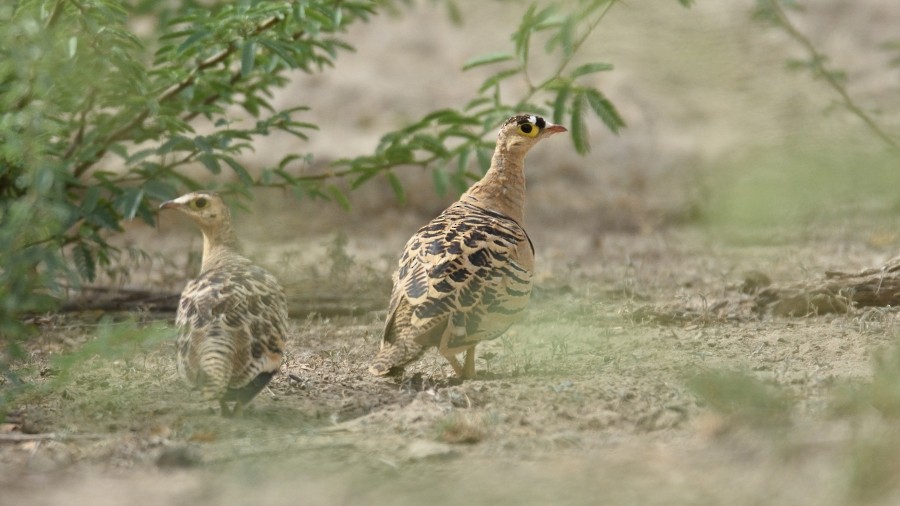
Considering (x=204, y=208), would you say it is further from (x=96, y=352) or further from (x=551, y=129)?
(x=551, y=129)

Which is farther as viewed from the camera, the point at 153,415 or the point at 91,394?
the point at 91,394

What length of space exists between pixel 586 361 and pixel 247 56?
235 centimetres

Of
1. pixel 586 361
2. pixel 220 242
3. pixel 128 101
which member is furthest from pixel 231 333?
pixel 128 101

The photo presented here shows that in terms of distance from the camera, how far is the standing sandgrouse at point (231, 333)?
465 cm

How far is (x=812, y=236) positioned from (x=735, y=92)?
2.37 metres

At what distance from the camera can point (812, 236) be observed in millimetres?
8656

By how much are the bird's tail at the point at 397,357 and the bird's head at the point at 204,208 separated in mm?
1145

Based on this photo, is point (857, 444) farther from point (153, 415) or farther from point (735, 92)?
point (735, 92)

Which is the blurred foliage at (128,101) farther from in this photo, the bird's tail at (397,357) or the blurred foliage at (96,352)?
the bird's tail at (397,357)

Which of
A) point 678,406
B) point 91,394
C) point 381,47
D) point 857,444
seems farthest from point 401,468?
point 381,47

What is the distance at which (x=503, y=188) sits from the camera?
6090 mm

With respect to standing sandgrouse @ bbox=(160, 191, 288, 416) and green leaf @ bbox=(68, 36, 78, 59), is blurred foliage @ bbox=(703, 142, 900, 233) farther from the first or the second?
green leaf @ bbox=(68, 36, 78, 59)

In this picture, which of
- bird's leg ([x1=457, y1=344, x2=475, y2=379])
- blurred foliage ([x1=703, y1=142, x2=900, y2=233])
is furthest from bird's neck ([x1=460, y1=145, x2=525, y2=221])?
blurred foliage ([x1=703, y1=142, x2=900, y2=233])

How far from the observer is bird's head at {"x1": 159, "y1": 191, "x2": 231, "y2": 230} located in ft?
18.4
